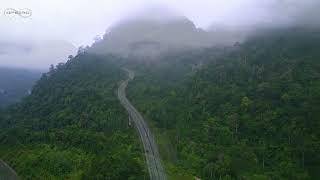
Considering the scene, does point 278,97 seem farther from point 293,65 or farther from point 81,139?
point 81,139

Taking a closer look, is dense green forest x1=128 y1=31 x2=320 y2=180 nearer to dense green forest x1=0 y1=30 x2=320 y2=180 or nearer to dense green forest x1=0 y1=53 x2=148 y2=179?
dense green forest x1=0 y1=30 x2=320 y2=180

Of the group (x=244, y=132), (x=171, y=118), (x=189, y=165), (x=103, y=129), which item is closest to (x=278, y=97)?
(x=244, y=132)

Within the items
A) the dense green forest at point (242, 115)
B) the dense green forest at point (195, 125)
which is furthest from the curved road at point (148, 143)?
the dense green forest at point (242, 115)

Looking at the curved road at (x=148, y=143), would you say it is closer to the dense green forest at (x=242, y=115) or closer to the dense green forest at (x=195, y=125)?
the dense green forest at (x=195, y=125)

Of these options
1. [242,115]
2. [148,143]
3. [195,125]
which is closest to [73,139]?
[148,143]

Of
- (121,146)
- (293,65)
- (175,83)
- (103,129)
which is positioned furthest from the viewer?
(175,83)
